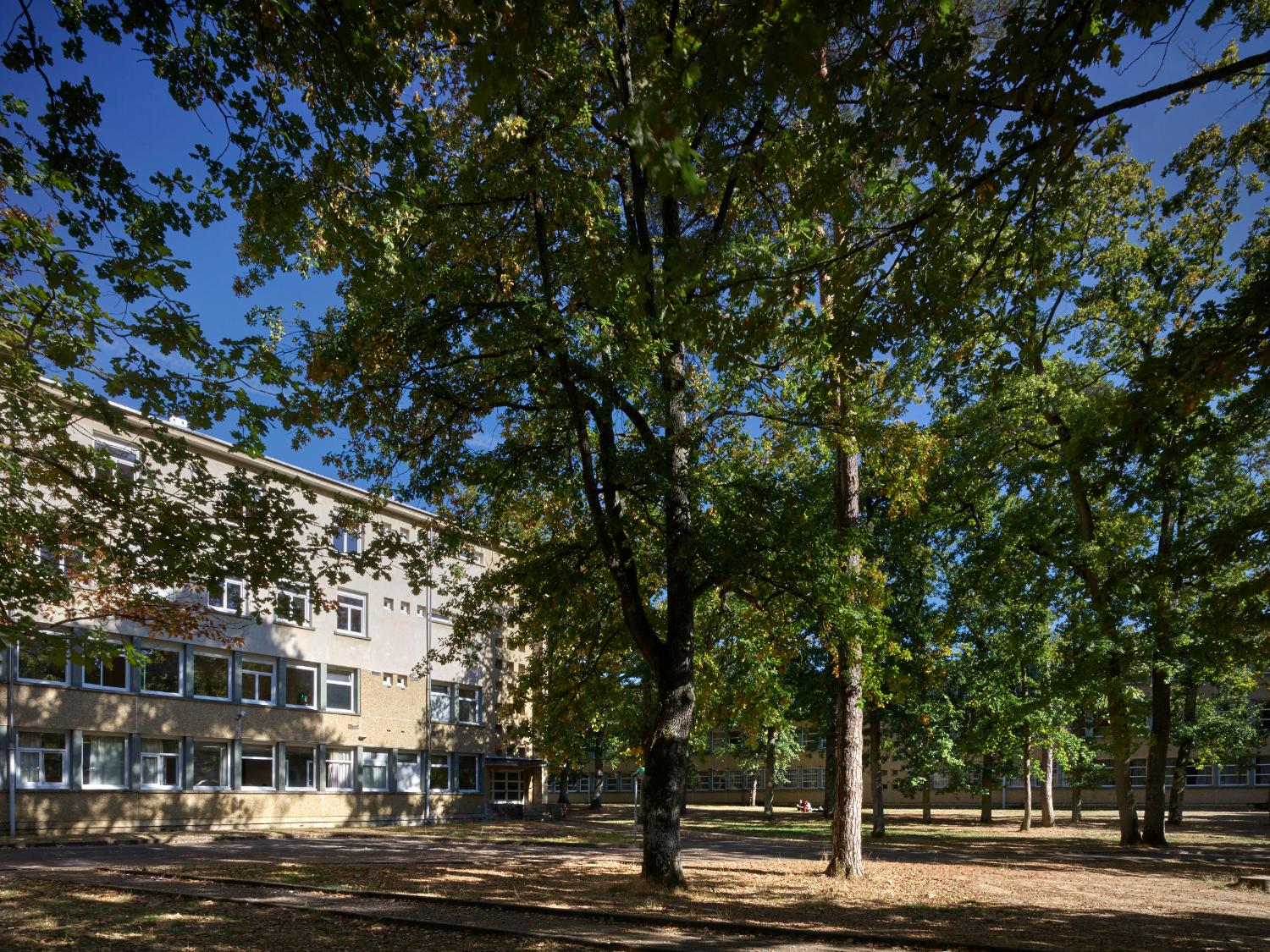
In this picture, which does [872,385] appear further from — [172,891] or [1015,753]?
[1015,753]

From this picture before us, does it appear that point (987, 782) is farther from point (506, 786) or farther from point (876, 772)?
point (506, 786)

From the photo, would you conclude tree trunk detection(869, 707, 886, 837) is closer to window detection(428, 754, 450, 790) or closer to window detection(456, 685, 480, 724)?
window detection(456, 685, 480, 724)

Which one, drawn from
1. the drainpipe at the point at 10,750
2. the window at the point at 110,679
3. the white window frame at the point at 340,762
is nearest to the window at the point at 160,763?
the window at the point at 110,679

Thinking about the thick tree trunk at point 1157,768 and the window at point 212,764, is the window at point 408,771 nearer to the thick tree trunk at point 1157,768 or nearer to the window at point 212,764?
the window at point 212,764

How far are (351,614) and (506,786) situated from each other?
574 inches

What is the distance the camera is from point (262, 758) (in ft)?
112

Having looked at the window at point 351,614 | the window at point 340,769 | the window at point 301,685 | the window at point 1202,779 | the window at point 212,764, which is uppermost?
the window at point 351,614

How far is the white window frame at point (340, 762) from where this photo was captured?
37.0 m

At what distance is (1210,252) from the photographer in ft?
77.4

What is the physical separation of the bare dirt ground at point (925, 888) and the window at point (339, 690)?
14050 millimetres

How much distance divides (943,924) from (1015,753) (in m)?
28.0

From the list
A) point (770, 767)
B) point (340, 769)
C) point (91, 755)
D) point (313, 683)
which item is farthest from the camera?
point (770, 767)

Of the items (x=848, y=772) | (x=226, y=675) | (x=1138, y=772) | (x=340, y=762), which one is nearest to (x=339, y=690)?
(x=340, y=762)

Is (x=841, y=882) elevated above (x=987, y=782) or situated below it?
above
